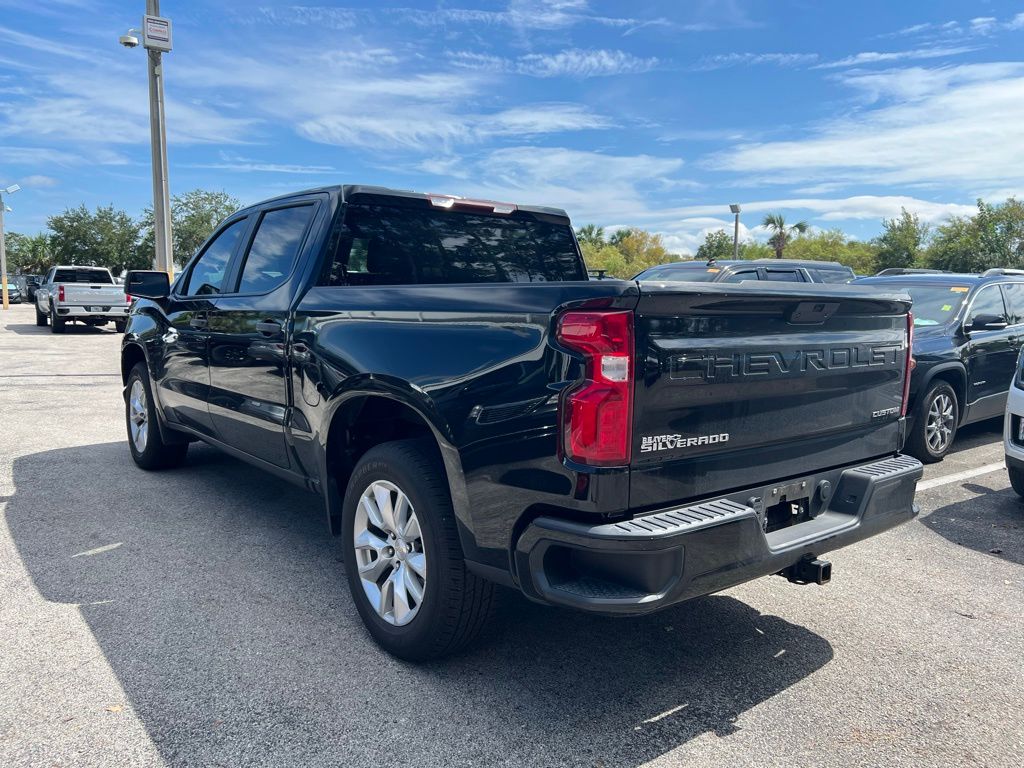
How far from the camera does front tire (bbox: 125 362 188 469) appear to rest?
19.6ft

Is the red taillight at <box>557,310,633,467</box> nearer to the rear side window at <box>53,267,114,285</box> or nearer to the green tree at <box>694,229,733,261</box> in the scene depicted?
the rear side window at <box>53,267,114,285</box>

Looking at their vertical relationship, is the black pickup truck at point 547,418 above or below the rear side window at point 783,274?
below

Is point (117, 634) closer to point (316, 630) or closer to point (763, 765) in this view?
point (316, 630)

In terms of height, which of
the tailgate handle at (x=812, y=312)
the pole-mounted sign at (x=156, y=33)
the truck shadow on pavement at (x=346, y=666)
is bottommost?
the truck shadow on pavement at (x=346, y=666)

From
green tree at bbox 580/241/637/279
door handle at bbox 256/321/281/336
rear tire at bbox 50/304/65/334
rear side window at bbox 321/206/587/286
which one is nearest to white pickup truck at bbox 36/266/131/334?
rear tire at bbox 50/304/65/334

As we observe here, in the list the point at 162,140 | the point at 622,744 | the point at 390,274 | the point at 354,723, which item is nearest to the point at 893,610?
the point at 622,744

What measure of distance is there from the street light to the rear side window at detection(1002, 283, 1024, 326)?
12.8 meters

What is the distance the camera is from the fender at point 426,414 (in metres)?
2.80

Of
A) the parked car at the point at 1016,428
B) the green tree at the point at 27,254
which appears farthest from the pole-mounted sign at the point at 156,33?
the green tree at the point at 27,254

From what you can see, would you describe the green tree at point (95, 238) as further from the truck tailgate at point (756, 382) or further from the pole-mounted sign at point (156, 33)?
the truck tailgate at point (756, 382)

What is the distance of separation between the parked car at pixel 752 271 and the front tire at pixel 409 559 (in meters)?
8.74

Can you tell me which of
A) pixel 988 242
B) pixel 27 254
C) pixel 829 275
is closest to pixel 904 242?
pixel 988 242

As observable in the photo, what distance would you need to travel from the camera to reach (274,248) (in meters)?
4.42

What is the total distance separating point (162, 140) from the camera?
14.0 m
